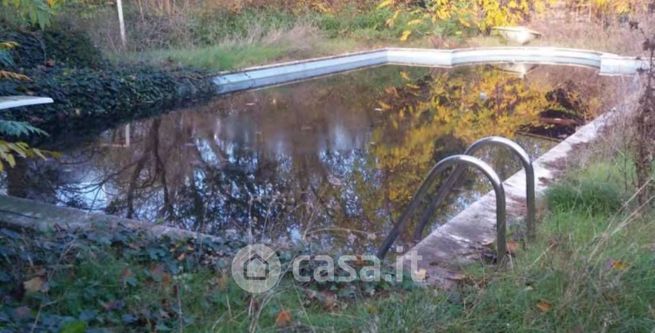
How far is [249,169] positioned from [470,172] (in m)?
2.15

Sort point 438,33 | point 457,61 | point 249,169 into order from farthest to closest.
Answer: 1. point 438,33
2. point 457,61
3. point 249,169

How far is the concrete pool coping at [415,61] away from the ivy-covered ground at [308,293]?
8.65m

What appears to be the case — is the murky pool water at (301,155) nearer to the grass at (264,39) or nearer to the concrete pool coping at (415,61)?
the concrete pool coping at (415,61)

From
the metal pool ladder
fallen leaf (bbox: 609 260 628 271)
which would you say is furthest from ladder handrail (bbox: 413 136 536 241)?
fallen leaf (bbox: 609 260 628 271)

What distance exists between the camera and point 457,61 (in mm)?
16250

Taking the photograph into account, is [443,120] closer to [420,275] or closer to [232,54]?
[232,54]

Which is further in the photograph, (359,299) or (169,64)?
(169,64)

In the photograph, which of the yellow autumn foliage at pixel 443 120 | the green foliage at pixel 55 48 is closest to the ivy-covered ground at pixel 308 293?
the yellow autumn foliage at pixel 443 120

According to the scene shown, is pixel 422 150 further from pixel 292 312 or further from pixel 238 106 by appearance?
pixel 292 312

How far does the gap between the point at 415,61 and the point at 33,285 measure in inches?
562

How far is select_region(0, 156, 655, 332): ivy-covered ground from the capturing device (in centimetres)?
265

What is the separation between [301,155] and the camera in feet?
25.3

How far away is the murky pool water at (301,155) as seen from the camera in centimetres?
570

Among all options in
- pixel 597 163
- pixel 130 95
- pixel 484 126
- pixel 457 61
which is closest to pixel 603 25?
pixel 457 61
